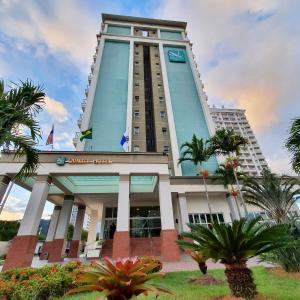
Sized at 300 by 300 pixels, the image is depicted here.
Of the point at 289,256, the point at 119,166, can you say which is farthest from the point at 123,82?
the point at 289,256

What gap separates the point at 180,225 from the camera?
2384cm

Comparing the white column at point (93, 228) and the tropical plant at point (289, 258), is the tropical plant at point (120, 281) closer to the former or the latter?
the tropical plant at point (289, 258)

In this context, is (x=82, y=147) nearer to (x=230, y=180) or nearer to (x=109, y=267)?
(x=230, y=180)

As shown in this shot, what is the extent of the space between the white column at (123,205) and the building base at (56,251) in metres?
9.15

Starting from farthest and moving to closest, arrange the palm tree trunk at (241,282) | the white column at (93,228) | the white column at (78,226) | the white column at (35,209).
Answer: the white column at (93,228), the white column at (78,226), the white column at (35,209), the palm tree trunk at (241,282)

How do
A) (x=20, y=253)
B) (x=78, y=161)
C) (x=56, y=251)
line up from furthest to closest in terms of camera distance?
(x=56, y=251) → (x=78, y=161) → (x=20, y=253)

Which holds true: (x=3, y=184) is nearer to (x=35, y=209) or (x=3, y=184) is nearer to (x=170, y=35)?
(x=35, y=209)

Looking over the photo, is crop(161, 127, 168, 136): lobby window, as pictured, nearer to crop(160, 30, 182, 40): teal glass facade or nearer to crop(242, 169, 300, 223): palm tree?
crop(242, 169, 300, 223): palm tree

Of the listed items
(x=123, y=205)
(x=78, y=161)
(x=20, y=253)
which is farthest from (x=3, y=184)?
(x=123, y=205)

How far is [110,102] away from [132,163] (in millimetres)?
19218

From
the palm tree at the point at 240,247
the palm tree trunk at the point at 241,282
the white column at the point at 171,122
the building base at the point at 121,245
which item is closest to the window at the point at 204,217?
the white column at the point at 171,122

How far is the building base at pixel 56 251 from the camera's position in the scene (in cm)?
2008

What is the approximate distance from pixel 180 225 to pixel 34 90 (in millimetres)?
20466

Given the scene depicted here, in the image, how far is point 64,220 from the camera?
21406mm
